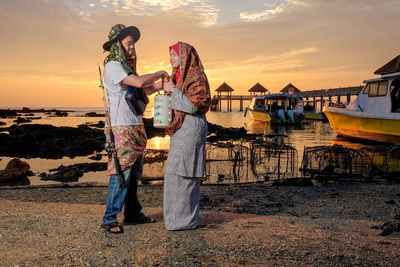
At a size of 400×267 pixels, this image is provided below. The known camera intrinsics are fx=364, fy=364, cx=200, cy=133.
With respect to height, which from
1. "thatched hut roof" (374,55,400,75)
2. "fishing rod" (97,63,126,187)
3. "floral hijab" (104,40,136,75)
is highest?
"thatched hut roof" (374,55,400,75)

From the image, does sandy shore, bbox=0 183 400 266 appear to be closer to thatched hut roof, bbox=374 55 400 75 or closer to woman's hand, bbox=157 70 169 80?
Answer: woman's hand, bbox=157 70 169 80

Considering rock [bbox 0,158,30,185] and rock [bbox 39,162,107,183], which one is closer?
rock [bbox 0,158,30,185]

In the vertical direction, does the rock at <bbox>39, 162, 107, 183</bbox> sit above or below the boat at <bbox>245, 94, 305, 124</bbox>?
below

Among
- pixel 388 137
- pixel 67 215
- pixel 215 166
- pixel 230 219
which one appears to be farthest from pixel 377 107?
pixel 67 215

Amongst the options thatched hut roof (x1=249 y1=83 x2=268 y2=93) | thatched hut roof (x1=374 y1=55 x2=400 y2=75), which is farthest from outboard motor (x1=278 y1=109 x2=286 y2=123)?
thatched hut roof (x1=249 y1=83 x2=268 y2=93)

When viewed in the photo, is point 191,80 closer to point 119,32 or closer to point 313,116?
point 119,32

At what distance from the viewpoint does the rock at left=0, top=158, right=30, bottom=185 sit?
1106 cm

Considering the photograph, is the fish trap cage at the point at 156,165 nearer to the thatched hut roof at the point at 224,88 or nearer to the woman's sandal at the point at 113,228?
the woman's sandal at the point at 113,228

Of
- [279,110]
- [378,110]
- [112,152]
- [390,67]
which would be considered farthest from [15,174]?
[279,110]

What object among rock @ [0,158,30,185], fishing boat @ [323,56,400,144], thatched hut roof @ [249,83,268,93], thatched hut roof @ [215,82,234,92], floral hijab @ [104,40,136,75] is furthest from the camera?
thatched hut roof @ [215,82,234,92]

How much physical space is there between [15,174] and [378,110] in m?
18.5

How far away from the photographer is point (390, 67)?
23.8 metres

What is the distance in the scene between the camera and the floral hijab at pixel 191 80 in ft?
12.3

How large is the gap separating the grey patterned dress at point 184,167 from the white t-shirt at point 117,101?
48 cm
